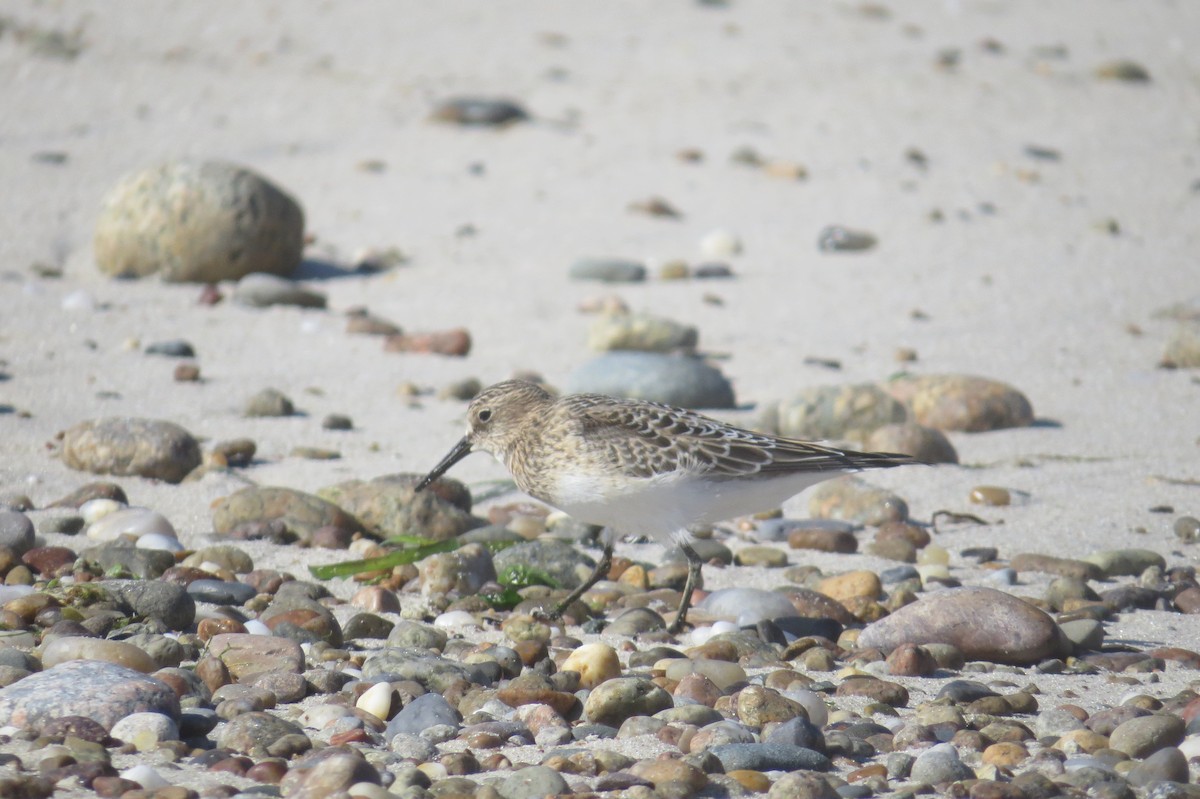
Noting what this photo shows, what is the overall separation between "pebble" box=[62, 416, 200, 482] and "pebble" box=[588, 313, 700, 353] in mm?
3043

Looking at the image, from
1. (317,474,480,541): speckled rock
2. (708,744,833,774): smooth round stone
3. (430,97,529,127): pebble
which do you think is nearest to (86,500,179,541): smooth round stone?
(317,474,480,541): speckled rock

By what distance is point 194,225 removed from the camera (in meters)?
9.69

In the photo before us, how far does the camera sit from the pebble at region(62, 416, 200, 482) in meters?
6.52

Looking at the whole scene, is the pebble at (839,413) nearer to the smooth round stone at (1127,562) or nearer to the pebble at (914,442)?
the pebble at (914,442)

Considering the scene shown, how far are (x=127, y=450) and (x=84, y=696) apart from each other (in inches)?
107

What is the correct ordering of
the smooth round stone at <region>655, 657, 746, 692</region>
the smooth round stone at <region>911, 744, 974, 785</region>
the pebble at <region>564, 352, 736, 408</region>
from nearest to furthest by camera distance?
the smooth round stone at <region>911, 744, 974, 785</region>, the smooth round stone at <region>655, 657, 746, 692</region>, the pebble at <region>564, 352, 736, 408</region>

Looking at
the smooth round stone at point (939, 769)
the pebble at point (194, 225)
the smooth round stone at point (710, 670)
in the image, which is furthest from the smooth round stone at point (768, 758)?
the pebble at point (194, 225)

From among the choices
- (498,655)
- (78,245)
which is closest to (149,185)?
(78,245)

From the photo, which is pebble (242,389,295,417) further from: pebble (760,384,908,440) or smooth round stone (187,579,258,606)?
pebble (760,384,908,440)

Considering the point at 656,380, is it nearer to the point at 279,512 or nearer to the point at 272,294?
the point at 279,512

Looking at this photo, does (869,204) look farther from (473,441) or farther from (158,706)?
(158,706)

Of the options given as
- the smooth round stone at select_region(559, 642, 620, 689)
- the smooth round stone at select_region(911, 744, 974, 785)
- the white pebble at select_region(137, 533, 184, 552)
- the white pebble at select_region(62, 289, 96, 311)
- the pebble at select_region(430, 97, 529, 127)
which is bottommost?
the white pebble at select_region(62, 289, 96, 311)

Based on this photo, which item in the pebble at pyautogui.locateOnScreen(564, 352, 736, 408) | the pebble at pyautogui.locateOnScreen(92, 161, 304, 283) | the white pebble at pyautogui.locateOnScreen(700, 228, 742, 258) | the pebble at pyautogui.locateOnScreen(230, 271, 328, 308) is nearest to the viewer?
the pebble at pyautogui.locateOnScreen(564, 352, 736, 408)

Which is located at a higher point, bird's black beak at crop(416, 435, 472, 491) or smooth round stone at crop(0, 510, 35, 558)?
bird's black beak at crop(416, 435, 472, 491)
